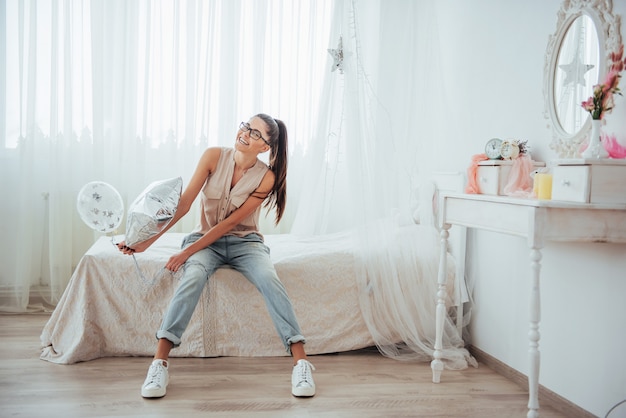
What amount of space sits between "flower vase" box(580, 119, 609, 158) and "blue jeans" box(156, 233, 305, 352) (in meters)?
1.30

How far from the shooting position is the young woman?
2561 mm

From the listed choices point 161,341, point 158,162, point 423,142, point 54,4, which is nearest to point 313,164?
point 423,142

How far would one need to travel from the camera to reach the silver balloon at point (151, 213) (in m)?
2.49

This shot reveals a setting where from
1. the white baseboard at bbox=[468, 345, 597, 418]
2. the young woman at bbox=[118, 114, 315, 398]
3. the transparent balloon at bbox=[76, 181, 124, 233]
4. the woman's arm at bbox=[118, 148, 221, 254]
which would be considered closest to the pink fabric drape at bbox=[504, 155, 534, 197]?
the white baseboard at bbox=[468, 345, 597, 418]

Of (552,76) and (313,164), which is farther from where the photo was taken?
(313,164)

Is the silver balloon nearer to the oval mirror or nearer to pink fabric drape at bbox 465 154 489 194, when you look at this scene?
pink fabric drape at bbox 465 154 489 194

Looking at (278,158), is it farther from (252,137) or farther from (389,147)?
(389,147)

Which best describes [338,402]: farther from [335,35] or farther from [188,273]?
[335,35]

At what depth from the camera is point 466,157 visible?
3.11 m

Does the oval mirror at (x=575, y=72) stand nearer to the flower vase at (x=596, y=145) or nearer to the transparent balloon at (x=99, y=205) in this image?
the flower vase at (x=596, y=145)

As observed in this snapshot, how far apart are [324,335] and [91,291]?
1091 mm

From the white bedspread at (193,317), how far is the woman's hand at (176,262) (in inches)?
4.9

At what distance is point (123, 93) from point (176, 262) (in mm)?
1582

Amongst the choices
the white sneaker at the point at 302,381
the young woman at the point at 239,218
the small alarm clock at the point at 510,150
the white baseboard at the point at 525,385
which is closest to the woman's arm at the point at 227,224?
the young woman at the point at 239,218
